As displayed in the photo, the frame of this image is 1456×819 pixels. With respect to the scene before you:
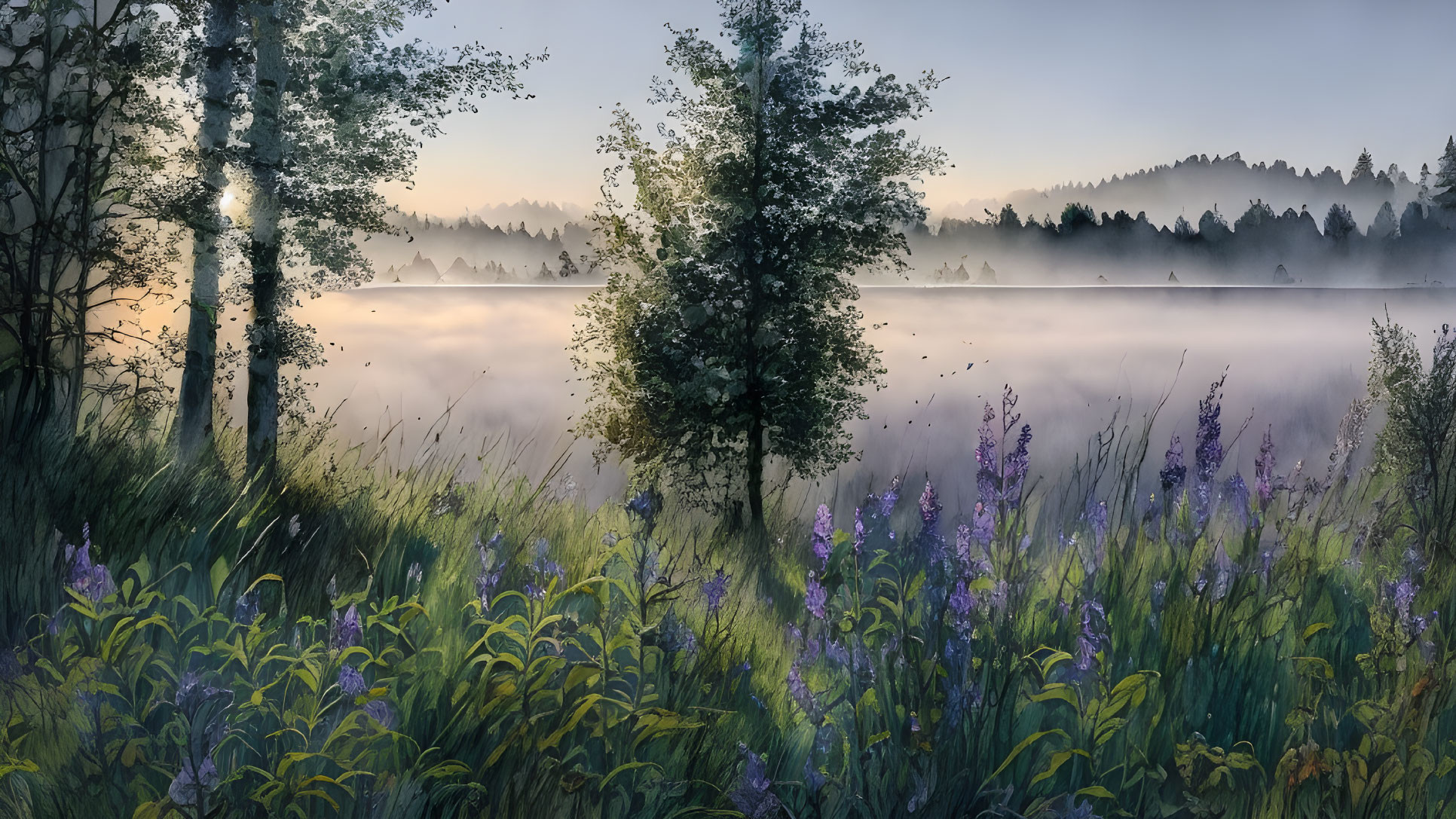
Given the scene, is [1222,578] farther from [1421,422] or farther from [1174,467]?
[1421,422]

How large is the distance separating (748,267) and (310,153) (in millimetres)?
3039

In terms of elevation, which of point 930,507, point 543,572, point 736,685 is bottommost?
point 736,685

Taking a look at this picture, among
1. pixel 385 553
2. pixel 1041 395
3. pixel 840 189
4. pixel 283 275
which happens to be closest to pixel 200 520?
pixel 385 553

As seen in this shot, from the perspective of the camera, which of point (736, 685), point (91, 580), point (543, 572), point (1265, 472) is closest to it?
point (91, 580)

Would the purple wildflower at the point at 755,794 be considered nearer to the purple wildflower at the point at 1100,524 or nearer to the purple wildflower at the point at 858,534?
the purple wildflower at the point at 858,534

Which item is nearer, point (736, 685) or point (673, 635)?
point (673, 635)

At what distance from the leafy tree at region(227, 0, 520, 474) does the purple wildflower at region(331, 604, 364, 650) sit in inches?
139

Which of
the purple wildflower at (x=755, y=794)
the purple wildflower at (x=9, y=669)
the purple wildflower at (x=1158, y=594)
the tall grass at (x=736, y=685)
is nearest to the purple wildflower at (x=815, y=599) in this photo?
the tall grass at (x=736, y=685)

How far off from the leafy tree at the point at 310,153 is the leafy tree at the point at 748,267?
60.5 inches

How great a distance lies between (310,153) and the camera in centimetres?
602

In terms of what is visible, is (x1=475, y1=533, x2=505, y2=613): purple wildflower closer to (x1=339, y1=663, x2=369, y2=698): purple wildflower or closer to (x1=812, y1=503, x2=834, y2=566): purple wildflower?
(x1=339, y1=663, x2=369, y2=698): purple wildflower

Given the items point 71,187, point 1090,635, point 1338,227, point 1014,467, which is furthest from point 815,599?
point 1338,227

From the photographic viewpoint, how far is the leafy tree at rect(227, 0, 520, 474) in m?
5.90

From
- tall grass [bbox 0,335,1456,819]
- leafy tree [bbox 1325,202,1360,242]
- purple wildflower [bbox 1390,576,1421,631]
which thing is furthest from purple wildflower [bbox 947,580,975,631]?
leafy tree [bbox 1325,202,1360,242]
